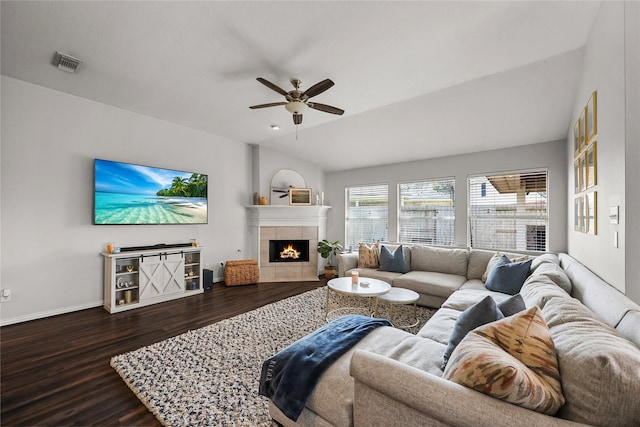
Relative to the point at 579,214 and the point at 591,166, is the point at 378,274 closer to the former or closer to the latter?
the point at 579,214

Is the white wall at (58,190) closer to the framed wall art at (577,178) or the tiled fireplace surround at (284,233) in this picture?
the tiled fireplace surround at (284,233)

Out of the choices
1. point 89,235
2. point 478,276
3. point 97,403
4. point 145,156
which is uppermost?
point 145,156

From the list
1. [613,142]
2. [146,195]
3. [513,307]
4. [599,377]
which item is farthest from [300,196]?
[599,377]

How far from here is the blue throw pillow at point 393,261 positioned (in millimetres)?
4164

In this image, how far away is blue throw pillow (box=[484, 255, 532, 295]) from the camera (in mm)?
2971

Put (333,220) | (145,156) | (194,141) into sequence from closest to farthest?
(145,156) → (194,141) → (333,220)

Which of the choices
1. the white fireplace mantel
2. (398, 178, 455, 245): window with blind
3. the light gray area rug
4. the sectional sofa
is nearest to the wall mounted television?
the white fireplace mantel

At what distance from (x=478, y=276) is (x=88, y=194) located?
5376 mm

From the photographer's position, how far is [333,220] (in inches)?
247

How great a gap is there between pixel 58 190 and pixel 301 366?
3.73 meters

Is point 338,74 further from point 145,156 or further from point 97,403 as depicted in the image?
point 97,403

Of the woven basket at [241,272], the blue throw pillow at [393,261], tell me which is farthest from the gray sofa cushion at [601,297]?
the woven basket at [241,272]

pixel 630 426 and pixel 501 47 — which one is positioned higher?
pixel 501 47

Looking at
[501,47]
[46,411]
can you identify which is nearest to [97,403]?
[46,411]
